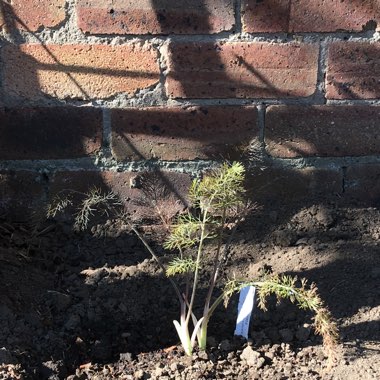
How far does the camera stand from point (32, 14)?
168 cm

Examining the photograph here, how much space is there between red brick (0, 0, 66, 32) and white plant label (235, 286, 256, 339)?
807mm

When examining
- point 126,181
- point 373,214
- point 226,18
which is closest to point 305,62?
point 226,18

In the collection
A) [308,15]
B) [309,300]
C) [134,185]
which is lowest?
[309,300]

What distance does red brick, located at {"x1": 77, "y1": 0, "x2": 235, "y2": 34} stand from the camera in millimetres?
1665

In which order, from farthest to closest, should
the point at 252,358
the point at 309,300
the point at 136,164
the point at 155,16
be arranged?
the point at 136,164 → the point at 155,16 → the point at 252,358 → the point at 309,300

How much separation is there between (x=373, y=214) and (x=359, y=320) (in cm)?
41

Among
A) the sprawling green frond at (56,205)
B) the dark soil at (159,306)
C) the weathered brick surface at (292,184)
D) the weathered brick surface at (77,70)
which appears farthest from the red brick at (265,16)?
the sprawling green frond at (56,205)

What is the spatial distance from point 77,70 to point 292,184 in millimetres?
632

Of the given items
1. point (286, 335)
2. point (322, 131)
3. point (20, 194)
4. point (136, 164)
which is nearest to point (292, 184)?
point (322, 131)

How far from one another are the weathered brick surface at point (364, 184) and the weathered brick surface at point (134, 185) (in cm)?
43

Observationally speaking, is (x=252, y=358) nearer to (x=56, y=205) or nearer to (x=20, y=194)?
(x=56, y=205)

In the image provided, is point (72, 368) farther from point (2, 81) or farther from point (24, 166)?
point (2, 81)

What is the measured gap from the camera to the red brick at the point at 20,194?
1.78m

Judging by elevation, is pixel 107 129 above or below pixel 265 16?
below
